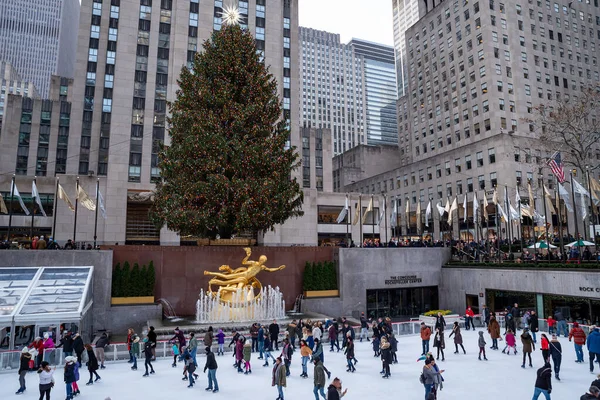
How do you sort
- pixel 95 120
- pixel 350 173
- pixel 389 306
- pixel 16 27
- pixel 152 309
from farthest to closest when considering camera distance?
pixel 16 27 < pixel 350 173 < pixel 95 120 < pixel 389 306 < pixel 152 309

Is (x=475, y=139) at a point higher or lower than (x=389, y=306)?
higher

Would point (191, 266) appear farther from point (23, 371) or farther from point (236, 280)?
point (23, 371)

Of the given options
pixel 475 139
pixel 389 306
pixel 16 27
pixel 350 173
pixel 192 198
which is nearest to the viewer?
pixel 192 198

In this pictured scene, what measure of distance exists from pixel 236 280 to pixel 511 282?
18.9 meters

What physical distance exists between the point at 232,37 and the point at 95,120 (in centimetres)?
2568

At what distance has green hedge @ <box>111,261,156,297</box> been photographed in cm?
2773

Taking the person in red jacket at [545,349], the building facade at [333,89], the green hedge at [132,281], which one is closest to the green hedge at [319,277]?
the green hedge at [132,281]

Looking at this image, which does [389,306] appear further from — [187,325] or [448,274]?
[187,325]

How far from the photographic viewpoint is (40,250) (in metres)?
26.9

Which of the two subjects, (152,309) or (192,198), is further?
(192,198)

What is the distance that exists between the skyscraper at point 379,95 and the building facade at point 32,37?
112058mm

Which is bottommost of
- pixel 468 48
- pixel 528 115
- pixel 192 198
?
pixel 192 198

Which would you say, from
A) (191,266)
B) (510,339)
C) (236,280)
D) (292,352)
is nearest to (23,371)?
(292,352)

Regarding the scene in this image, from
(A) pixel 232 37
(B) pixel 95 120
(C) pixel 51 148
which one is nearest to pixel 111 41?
(B) pixel 95 120
